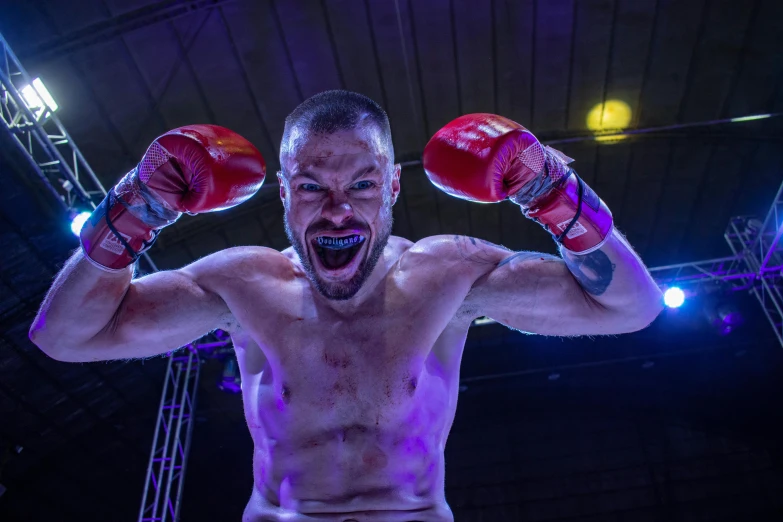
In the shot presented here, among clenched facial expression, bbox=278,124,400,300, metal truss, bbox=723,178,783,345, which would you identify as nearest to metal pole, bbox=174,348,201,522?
clenched facial expression, bbox=278,124,400,300

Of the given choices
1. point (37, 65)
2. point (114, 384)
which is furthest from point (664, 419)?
point (37, 65)

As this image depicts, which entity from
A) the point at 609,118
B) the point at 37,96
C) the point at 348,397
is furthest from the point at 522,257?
the point at 609,118

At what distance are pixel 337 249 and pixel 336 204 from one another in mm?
126

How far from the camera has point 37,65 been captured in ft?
17.1

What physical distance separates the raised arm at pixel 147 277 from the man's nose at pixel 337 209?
30 centimetres

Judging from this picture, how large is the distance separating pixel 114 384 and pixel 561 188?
6.89m

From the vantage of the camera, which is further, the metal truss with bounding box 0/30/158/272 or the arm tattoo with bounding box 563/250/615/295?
the metal truss with bounding box 0/30/158/272

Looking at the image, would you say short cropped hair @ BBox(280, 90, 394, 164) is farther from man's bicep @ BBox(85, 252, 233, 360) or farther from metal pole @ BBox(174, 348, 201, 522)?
metal pole @ BBox(174, 348, 201, 522)

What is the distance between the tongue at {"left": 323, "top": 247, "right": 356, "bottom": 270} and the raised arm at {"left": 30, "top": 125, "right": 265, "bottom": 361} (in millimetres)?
334

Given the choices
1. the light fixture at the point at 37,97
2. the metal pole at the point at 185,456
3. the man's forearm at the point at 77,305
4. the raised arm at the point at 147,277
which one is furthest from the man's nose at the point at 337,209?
the metal pole at the point at 185,456

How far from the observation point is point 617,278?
1660 mm

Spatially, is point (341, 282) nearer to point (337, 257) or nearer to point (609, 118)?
point (337, 257)

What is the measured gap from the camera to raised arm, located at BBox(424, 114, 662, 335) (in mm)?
1678

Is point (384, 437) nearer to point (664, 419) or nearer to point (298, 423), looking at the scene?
point (298, 423)
